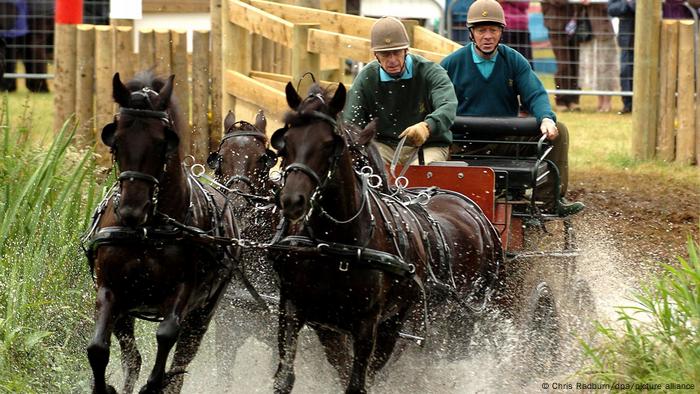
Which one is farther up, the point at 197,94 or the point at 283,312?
the point at 197,94

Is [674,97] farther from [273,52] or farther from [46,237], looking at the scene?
[46,237]

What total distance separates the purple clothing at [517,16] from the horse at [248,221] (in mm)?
9545

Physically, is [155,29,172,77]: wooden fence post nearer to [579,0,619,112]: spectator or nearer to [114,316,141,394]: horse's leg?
[579,0,619,112]: spectator

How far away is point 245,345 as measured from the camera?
9266mm

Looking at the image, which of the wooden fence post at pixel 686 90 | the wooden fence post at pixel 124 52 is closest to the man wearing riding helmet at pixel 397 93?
the wooden fence post at pixel 124 52

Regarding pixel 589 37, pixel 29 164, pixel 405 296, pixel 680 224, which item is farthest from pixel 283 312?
pixel 589 37

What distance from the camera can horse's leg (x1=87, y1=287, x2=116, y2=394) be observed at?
6562mm

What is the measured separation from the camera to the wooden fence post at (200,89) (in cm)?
1353

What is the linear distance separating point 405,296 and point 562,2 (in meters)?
11.3

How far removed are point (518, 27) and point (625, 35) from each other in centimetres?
140

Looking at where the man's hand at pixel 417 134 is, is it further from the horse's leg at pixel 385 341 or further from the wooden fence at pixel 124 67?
the wooden fence at pixel 124 67

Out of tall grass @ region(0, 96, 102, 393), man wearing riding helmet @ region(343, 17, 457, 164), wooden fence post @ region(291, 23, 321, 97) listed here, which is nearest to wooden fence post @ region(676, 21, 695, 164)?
wooden fence post @ region(291, 23, 321, 97)

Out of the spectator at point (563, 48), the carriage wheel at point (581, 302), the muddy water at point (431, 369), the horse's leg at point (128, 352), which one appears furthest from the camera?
the spectator at point (563, 48)

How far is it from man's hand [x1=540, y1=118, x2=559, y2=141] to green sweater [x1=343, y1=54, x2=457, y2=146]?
1.92 feet
